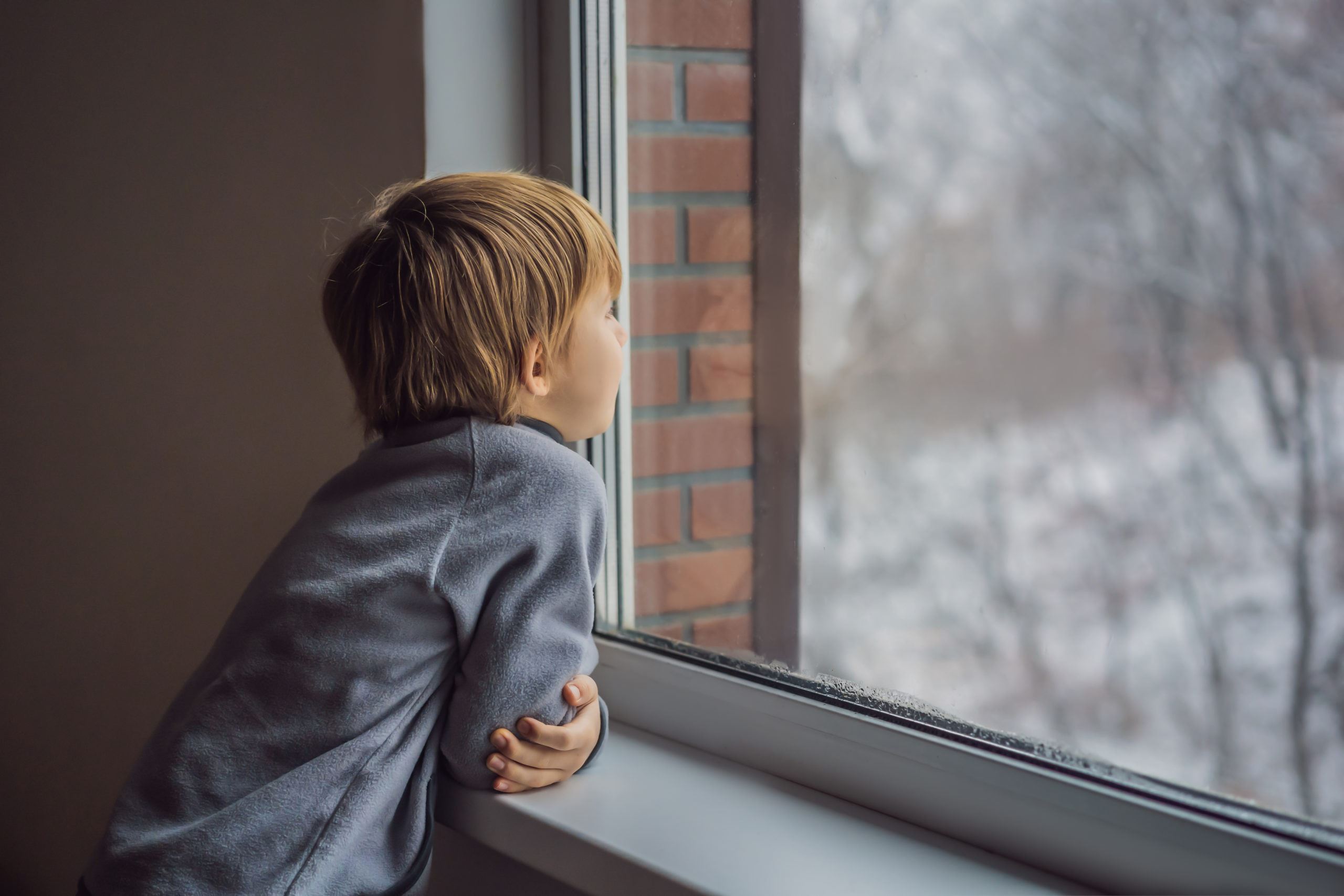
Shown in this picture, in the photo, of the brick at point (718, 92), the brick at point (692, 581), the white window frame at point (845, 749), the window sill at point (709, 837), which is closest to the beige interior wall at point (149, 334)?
the white window frame at point (845, 749)

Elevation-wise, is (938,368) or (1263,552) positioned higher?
(938,368)

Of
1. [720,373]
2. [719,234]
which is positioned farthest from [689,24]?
[720,373]

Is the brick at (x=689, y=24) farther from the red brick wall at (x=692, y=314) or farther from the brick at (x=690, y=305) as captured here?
the brick at (x=690, y=305)

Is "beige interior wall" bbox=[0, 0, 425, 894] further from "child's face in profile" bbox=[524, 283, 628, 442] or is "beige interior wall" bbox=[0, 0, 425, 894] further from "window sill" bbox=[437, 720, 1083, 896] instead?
"window sill" bbox=[437, 720, 1083, 896]

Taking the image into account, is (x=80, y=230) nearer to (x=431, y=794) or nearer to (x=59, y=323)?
(x=59, y=323)

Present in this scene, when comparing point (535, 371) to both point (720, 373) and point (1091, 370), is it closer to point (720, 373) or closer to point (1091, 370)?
point (720, 373)

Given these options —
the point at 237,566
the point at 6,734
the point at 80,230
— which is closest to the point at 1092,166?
the point at 237,566

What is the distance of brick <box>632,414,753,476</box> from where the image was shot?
111cm

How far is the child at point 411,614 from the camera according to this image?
0.86 meters

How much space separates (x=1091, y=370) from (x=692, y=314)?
0.47m

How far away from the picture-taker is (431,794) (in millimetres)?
939

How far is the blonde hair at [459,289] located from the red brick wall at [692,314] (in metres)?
0.18

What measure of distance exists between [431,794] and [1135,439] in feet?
2.20

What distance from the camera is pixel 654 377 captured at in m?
1.17
